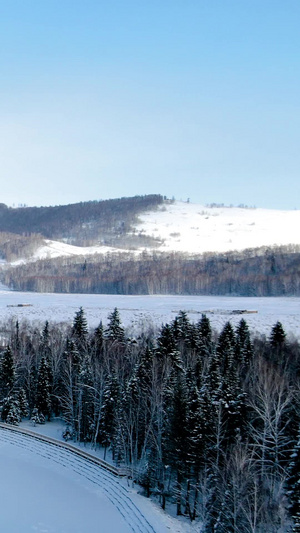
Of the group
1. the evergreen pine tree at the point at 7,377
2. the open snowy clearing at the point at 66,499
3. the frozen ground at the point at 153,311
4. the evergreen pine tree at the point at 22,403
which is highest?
the frozen ground at the point at 153,311

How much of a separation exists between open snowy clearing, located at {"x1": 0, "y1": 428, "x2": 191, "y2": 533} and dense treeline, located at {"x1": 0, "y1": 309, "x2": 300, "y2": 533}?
2.02 metres

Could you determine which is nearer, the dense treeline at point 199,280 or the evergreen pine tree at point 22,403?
the evergreen pine tree at point 22,403

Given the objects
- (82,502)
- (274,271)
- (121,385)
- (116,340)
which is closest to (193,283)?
(274,271)

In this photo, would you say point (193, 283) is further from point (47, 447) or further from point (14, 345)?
point (47, 447)

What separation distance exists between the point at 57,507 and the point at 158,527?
748cm

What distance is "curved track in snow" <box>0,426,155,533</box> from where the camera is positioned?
30.7 m

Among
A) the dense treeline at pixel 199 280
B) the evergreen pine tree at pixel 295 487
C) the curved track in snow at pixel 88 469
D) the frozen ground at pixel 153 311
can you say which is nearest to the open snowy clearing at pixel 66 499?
the curved track in snow at pixel 88 469

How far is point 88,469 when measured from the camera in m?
38.5

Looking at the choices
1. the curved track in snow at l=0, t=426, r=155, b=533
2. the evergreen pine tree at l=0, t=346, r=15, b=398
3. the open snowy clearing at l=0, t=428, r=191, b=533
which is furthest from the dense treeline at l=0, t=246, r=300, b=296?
the open snowy clearing at l=0, t=428, r=191, b=533

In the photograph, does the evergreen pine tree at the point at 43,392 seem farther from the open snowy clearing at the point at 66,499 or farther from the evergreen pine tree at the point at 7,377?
the open snowy clearing at the point at 66,499

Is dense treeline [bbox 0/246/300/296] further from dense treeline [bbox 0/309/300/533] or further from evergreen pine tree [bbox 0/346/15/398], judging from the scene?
evergreen pine tree [bbox 0/346/15/398]

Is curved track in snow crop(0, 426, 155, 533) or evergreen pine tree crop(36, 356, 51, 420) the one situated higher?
evergreen pine tree crop(36, 356, 51, 420)

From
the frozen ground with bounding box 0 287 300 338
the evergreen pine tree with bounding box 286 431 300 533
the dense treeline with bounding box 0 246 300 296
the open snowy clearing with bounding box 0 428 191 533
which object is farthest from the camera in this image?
the dense treeline with bounding box 0 246 300 296

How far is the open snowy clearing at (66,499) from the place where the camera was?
29.8m
